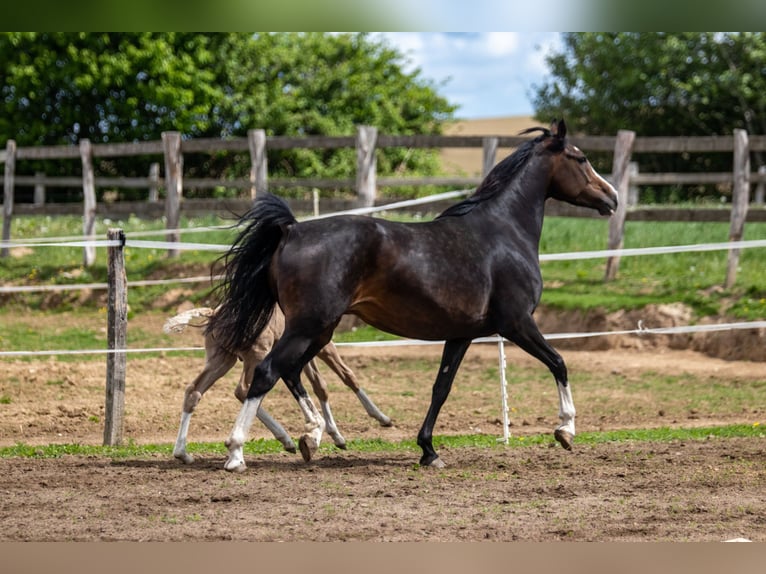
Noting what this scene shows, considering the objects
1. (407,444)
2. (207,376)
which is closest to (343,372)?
(407,444)

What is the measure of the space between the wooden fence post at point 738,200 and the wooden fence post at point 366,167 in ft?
16.3

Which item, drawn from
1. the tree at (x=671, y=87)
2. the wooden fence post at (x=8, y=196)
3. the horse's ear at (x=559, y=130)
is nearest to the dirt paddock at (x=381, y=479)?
the horse's ear at (x=559, y=130)

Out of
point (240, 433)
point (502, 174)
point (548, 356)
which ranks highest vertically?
point (502, 174)

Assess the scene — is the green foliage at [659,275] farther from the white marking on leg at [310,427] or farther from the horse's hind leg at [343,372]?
the white marking on leg at [310,427]

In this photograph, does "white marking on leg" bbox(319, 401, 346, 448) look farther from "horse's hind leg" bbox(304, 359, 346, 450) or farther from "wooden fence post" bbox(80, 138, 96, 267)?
"wooden fence post" bbox(80, 138, 96, 267)

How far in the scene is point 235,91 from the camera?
27734 millimetres

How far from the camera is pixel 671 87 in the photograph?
99.9ft

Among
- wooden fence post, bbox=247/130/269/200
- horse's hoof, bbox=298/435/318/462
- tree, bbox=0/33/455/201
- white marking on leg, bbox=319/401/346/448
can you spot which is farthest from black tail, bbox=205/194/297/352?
tree, bbox=0/33/455/201

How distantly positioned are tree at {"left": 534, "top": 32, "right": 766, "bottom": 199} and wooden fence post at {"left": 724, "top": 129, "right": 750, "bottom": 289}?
14.3 metres

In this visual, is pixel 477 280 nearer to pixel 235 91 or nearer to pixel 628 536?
pixel 628 536

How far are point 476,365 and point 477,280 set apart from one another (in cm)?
581

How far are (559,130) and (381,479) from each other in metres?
2.74

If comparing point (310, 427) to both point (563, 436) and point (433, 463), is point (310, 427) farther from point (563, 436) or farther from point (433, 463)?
point (563, 436)
